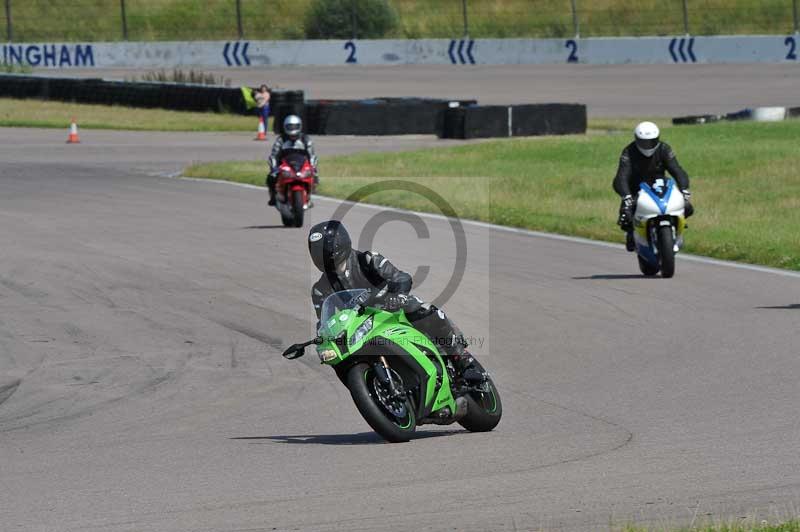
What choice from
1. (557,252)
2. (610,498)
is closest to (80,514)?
(610,498)

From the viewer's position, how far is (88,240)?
19422 mm

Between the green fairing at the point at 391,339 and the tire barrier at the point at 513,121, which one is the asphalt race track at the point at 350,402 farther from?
the tire barrier at the point at 513,121

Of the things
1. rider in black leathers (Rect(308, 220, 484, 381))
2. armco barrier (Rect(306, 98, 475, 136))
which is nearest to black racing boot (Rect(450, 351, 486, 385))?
rider in black leathers (Rect(308, 220, 484, 381))

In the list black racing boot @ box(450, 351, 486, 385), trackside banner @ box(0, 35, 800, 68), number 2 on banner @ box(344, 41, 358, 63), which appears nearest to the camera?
black racing boot @ box(450, 351, 486, 385)

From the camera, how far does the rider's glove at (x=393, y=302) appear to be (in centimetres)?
827

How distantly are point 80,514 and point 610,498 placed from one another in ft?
7.83

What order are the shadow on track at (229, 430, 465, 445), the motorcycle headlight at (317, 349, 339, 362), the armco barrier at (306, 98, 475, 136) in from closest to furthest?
the motorcycle headlight at (317, 349, 339, 362)
the shadow on track at (229, 430, 465, 445)
the armco barrier at (306, 98, 475, 136)

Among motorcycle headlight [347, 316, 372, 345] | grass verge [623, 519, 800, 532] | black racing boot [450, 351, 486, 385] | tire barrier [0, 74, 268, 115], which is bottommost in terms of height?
grass verge [623, 519, 800, 532]

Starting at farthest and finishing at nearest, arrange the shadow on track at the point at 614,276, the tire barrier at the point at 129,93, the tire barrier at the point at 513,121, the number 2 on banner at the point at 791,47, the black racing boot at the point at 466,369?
1. the number 2 on banner at the point at 791,47
2. the tire barrier at the point at 129,93
3. the tire barrier at the point at 513,121
4. the shadow on track at the point at 614,276
5. the black racing boot at the point at 466,369

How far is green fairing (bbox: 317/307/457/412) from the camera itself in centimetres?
806

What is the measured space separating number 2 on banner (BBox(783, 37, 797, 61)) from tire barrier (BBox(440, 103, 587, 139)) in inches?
788

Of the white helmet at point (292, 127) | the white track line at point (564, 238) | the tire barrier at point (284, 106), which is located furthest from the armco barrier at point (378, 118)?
the white helmet at point (292, 127)

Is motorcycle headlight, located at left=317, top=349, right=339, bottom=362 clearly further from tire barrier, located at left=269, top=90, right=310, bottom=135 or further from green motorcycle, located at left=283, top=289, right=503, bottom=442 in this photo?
tire barrier, located at left=269, top=90, right=310, bottom=135

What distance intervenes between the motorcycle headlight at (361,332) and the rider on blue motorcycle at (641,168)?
8414 millimetres
